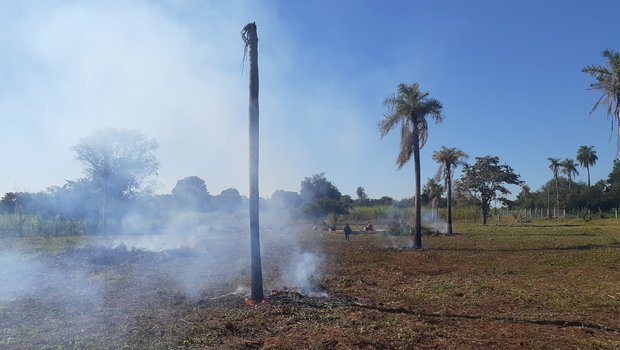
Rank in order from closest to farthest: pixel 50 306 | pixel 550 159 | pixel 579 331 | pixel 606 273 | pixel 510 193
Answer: pixel 579 331
pixel 50 306
pixel 606 273
pixel 510 193
pixel 550 159

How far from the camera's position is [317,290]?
1119cm

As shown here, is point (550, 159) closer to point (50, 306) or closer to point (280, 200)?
point (280, 200)

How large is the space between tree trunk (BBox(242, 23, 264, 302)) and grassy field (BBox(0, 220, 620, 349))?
2.41ft

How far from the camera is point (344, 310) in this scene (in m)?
8.68

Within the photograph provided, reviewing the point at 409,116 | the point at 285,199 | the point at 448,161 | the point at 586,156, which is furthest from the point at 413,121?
the point at 586,156

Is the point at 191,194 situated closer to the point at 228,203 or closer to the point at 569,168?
the point at 228,203

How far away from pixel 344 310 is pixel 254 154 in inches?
157

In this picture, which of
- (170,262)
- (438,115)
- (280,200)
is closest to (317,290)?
(170,262)

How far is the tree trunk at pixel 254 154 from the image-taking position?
983cm

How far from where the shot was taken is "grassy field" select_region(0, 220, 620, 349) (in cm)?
676

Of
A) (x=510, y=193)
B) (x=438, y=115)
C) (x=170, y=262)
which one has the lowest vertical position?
(x=170, y=262)

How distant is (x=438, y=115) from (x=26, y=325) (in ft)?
67.1

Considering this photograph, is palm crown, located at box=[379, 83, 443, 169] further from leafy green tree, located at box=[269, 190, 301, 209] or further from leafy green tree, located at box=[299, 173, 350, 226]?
leafy green tree, located at box=[269, 190, 301, 209]

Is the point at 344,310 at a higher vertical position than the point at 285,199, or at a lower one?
lower
